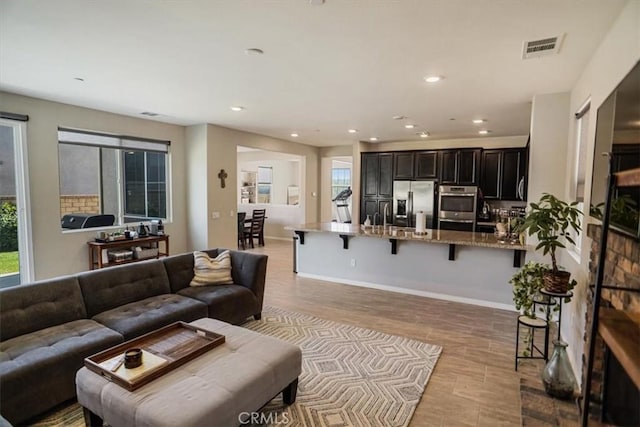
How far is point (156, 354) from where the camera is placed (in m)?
2.20

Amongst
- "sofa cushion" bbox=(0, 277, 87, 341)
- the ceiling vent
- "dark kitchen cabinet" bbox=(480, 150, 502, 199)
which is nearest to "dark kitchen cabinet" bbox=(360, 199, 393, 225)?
"dark kitchen cabinet" bbox=(480, 150, 502, 199)

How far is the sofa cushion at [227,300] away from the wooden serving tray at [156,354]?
0.73 m

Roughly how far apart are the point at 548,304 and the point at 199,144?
5.83m

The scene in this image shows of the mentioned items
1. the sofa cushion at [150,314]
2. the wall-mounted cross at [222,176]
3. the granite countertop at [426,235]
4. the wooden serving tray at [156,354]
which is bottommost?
the sofa cushion at [150,314]

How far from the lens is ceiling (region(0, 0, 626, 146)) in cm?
225

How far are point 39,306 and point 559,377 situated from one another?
Answer: 3.84 meters

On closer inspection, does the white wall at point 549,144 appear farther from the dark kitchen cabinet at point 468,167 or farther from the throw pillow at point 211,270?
the throw pillow at point 211,270

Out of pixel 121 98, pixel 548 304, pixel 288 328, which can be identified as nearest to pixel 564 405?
pixel 548 304

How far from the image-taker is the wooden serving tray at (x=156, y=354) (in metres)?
1.92

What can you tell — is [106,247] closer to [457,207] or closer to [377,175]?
Result: [377,175]

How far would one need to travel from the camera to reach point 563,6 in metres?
2.16

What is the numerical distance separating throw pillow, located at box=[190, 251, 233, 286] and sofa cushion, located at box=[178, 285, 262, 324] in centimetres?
8

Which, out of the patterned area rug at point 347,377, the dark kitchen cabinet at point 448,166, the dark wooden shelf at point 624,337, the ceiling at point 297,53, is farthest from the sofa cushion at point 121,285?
the dark kitchen cabinet at point 448,166

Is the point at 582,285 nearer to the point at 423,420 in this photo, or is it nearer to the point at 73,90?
the point at 423,420
